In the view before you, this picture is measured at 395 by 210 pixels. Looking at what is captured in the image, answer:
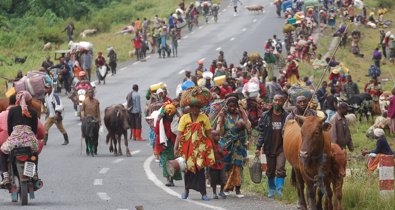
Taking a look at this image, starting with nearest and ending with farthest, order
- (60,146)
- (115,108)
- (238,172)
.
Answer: (238,172), (115,108), (60,146)

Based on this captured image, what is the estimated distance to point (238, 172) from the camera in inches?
806

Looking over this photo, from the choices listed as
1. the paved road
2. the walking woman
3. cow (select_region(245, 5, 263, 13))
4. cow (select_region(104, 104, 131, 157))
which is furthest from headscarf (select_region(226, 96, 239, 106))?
cow (select_region(245, 5, 263, 13))

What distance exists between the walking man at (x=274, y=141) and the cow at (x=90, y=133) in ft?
34.7

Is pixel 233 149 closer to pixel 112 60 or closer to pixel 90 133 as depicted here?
pixel 90 133

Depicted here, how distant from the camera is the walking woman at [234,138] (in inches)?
801

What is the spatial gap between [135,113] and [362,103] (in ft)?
29.4

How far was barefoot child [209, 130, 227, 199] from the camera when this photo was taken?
2016cm

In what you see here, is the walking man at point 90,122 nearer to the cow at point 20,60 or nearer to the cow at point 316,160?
the cow at point 316,160

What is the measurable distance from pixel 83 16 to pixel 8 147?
60922 mm

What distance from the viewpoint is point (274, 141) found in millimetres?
20078

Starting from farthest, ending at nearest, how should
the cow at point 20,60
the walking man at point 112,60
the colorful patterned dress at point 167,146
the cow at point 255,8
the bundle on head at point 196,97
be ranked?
the cow at point 255,8
the cow at point 20,60
the walking man at point 112,60
the colorful patterned dress at point 167,146
the bundle on head at point 196,97

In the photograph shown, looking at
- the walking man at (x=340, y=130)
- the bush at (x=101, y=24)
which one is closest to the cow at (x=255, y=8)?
the bush at (x=101, y=24)

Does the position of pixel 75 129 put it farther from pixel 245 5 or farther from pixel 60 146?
pixel 245 5

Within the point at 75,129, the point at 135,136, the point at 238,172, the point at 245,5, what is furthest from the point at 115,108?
the point at 245,5
